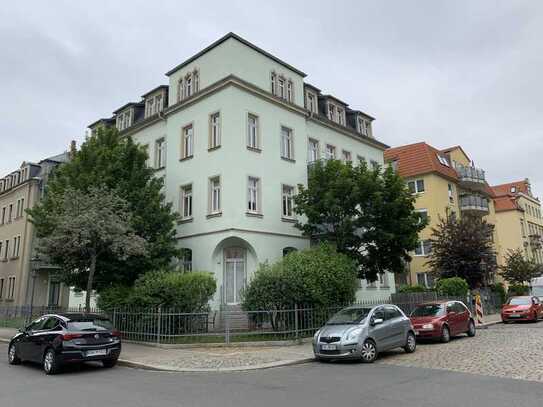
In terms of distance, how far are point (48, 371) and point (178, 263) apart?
12.1m

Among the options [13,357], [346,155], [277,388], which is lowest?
[277,388]

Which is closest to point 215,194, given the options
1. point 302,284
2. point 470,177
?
point 302,284

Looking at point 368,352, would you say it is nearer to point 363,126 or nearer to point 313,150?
point 313,150

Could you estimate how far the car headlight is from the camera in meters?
11.6

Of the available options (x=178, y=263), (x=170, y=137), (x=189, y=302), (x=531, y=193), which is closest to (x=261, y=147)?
(x=170, y=137)

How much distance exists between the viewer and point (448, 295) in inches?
1001

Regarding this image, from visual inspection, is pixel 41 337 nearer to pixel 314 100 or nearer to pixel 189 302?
pixel 189 302

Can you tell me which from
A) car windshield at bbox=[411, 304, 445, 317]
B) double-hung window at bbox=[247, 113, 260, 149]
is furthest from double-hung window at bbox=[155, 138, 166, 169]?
car windshield at bbox=[411, 304, 445, 317]

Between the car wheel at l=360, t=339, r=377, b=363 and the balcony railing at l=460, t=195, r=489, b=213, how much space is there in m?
35.7

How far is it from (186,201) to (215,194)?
2.48 metres

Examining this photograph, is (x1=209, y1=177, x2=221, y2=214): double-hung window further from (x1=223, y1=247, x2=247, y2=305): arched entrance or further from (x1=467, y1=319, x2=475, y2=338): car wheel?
(x1=467, y1=319, x2=475, y2=338): car wheel

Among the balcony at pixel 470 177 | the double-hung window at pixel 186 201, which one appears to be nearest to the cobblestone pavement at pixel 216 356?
the double-hung window at pixel 186 201

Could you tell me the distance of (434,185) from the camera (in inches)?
1603

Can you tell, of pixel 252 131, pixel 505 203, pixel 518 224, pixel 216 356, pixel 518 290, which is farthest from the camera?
pixel 505 203
